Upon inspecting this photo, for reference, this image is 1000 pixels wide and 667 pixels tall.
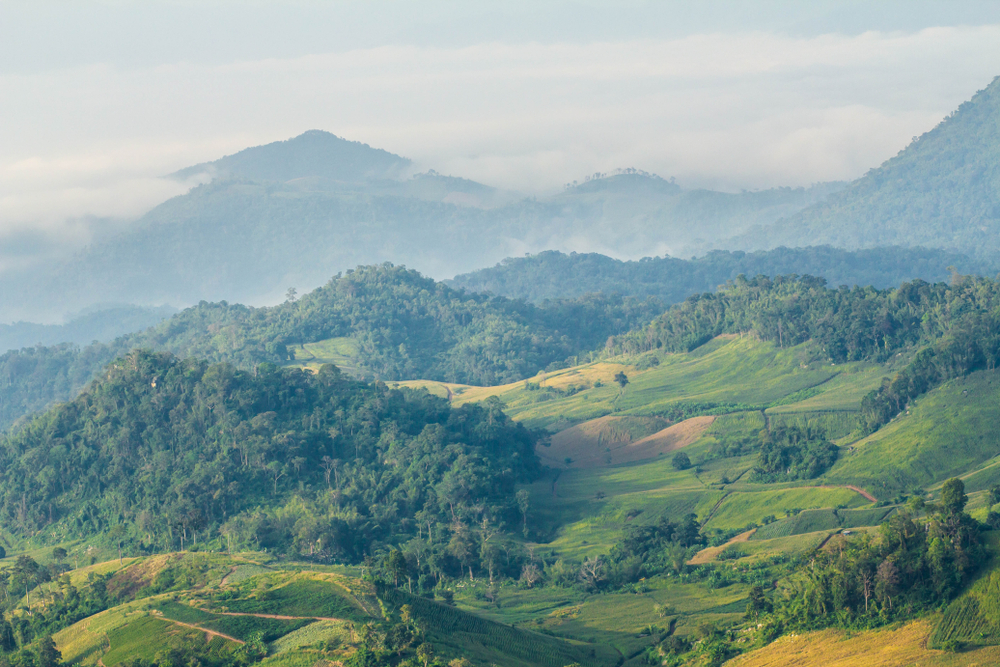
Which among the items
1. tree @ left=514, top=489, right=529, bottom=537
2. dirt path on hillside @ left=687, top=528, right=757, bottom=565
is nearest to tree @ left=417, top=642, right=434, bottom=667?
dirt path on hillside @ left=687, top=528, right=757, bottom=565

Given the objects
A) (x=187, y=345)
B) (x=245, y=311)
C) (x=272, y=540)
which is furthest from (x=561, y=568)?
(x=245, y=311)

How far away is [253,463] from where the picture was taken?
9031cm

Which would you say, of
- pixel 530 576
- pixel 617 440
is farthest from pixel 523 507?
pixel 617 440

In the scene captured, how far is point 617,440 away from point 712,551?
118 feet

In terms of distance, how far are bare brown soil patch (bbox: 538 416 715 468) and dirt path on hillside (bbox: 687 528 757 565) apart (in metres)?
27.0

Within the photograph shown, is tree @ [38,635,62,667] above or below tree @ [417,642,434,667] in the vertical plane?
above

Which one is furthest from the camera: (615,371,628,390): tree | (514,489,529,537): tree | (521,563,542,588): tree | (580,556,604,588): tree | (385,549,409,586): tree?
(615,371,628,390): tree

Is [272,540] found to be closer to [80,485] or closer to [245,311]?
[80,485]

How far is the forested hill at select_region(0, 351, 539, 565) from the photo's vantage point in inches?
3290

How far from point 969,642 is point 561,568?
3122cm

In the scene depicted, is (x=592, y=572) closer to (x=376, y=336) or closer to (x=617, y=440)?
(x=617, y=440)

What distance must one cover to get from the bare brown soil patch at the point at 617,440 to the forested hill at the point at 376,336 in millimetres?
48243

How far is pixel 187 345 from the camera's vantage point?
558 feet

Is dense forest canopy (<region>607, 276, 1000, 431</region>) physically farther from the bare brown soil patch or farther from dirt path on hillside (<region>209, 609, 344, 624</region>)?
dirt path on hillside (<region>209, 609, 344, 624</region>)
